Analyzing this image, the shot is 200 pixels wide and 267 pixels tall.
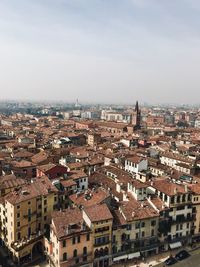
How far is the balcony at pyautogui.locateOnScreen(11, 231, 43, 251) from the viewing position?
5047 cm

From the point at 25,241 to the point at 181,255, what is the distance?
88.7 feet

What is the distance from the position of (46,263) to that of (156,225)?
1992 cm

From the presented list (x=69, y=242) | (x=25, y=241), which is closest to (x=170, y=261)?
(x=69, y=242)

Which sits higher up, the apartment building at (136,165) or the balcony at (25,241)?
the apartment building at (136,165)

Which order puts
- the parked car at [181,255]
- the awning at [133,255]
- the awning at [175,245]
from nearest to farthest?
1. the awning at [133,255]
2. the parked car at [181,255]
3. the awning at [175,245]

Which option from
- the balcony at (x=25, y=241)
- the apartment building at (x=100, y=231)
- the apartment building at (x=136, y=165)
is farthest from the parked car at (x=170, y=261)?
the apartment building at (x=136, y=165)

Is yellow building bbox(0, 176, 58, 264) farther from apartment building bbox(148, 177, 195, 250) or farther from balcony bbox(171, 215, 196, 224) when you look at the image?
balcony bbox(171, 215, 196, 224)

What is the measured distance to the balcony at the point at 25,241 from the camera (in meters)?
50.5

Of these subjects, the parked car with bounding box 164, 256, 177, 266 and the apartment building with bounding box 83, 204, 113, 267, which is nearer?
the apartment building with bounding box 83, 204, 113, 267

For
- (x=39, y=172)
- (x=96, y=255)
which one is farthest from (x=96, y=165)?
(x=96, y=255)

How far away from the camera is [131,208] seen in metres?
53.9

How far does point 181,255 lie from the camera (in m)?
53.4

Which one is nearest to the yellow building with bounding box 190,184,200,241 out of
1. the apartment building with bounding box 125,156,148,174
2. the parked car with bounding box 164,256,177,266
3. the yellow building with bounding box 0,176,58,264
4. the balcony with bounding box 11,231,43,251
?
the parked car with bounding box 164,256,177,266

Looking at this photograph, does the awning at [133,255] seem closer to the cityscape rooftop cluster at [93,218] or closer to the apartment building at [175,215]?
the cityscape rooftop cluster at [93,218]
